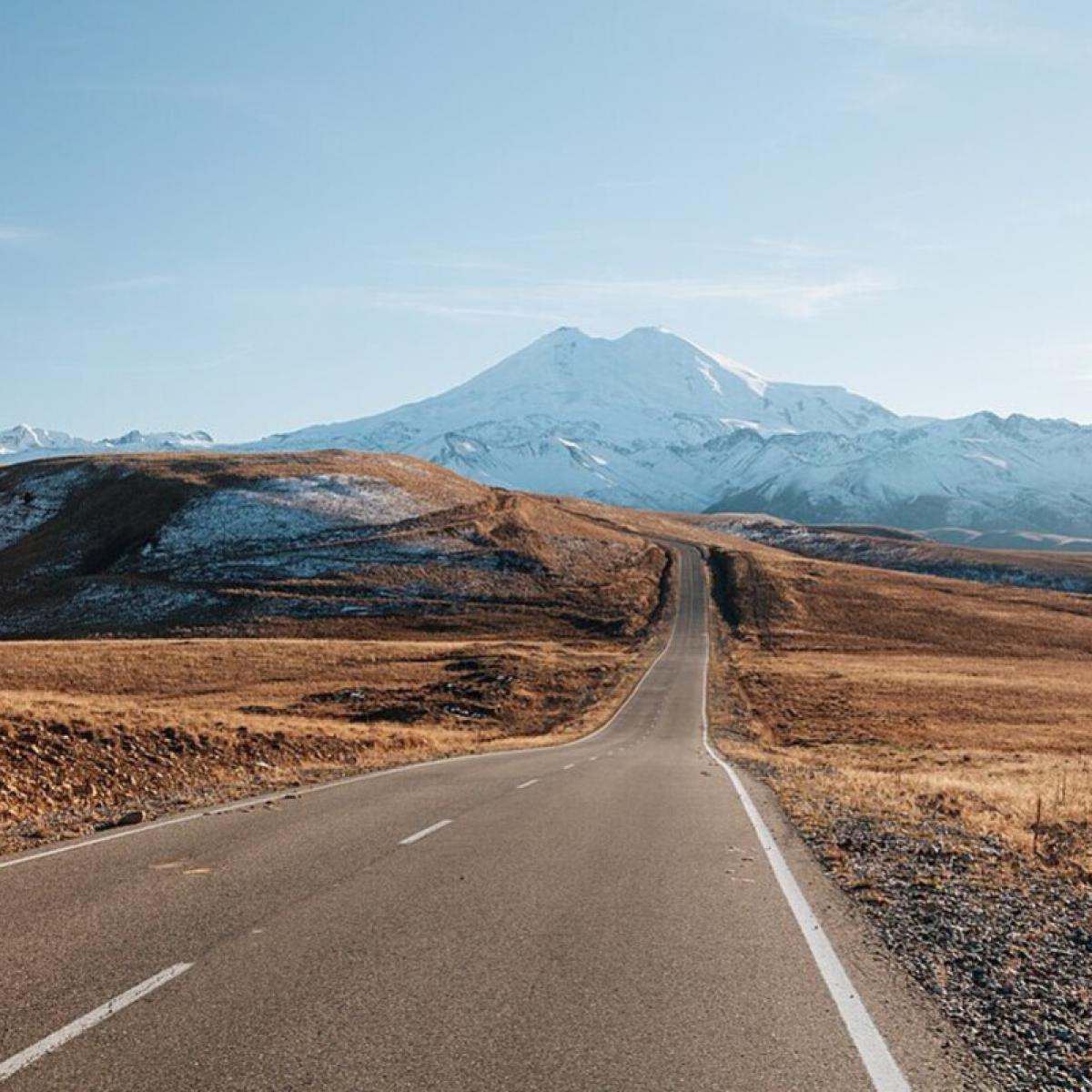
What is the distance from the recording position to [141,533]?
355 feet

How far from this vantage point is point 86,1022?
6086 mm

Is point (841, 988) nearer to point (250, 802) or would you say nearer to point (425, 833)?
point (425, 833)

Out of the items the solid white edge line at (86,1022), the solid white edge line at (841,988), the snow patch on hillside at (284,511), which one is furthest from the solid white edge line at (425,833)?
the snow patch on hillside at (284,511)

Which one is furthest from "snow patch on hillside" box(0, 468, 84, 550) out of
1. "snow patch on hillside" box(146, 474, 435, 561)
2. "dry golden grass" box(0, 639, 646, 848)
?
"dry golden grass" box(0, 639, 646, 848)

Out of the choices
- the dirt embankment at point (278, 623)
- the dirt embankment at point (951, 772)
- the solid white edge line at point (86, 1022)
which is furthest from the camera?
the dirt embankment at point (278, 623)

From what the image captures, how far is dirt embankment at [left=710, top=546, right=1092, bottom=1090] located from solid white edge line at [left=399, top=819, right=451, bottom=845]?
5.19 meters

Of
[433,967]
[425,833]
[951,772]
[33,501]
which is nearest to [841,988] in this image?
[433,967]

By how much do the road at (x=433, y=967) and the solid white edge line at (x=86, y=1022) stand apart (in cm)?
2

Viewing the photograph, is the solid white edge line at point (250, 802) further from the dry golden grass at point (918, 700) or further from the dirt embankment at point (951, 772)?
the dry golden grass at point (918, 700)

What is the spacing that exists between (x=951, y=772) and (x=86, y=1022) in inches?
1130

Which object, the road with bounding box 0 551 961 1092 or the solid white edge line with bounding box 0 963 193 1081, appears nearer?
the solid white edge line with bounding box 0 963 193 1081

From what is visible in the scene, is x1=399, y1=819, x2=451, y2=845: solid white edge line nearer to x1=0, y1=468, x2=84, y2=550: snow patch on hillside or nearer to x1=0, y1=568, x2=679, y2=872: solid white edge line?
x1=0, y1=568, x2=679, y2=872: solid white edge line

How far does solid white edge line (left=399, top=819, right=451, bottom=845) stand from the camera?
41.4ft

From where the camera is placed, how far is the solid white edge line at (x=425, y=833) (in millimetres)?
12633
